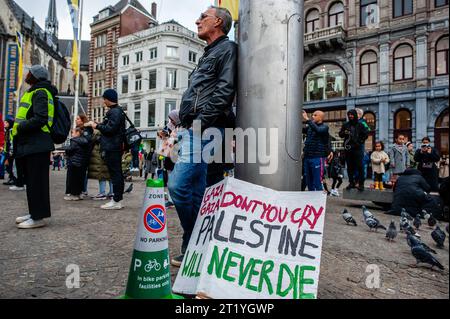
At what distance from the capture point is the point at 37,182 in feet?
12.9

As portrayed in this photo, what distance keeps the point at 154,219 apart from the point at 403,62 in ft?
73.6

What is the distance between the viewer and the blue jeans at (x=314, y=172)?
21.4ft

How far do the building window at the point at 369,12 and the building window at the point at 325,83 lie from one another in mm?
3274

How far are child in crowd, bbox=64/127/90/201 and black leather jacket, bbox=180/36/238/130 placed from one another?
16.0 ft

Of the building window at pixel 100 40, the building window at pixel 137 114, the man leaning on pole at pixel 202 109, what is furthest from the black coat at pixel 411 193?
the building window at pixel 100 40

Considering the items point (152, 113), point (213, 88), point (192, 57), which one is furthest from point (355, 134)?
point (192, 57)

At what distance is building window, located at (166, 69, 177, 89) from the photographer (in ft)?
114

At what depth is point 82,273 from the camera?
2.47m

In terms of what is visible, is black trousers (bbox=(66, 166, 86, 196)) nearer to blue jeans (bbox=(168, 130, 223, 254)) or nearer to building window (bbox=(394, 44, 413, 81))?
blue jeans (bbox=(168, 130, 223, 254))

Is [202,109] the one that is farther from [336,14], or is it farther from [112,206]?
[336,14]
